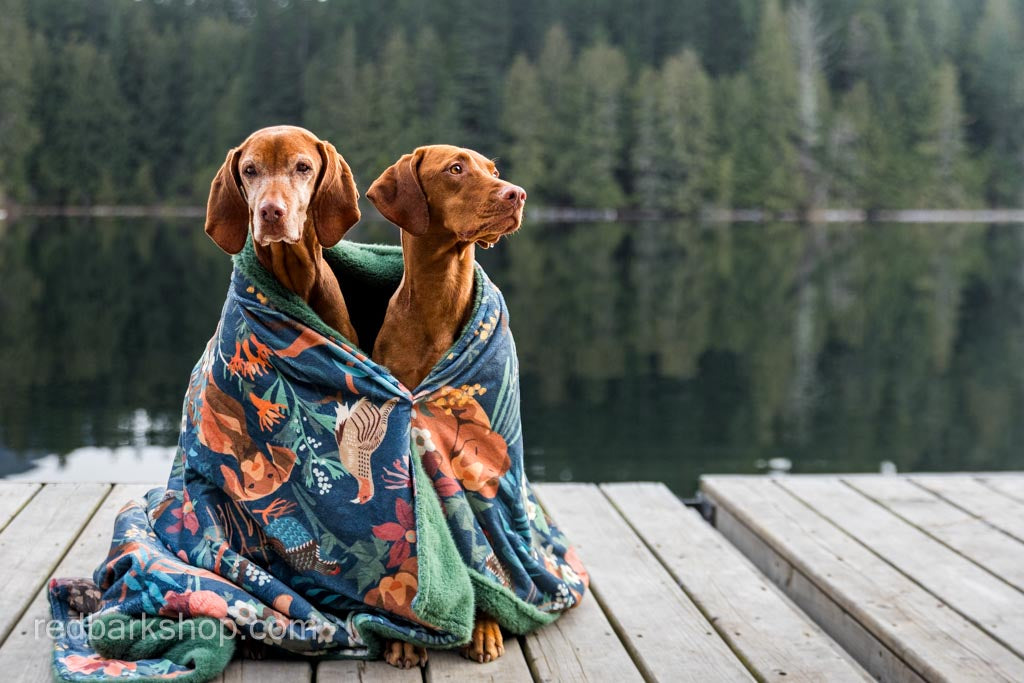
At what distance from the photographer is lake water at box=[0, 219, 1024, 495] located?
28.8ft

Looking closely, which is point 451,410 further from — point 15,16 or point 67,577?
point 15,16

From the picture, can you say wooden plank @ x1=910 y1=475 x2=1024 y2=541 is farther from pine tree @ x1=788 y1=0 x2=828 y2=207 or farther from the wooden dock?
pine tree @ x1=788 y1=0 x2=828 y2=207

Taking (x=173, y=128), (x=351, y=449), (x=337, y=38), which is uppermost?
(x=337, y=38)

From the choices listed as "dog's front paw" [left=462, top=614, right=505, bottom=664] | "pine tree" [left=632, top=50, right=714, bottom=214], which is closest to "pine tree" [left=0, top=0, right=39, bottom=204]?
"pine tree" [left=632, top=50, right=714, bottom=214]

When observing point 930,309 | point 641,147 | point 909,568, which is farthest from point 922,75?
point 909,568

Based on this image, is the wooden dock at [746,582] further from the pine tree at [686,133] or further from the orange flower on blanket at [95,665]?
the pine tree at [686,133]

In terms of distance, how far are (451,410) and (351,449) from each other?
0.27 m

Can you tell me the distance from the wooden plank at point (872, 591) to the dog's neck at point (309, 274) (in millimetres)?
1655

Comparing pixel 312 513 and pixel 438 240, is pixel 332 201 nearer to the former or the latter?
pixel 438 240

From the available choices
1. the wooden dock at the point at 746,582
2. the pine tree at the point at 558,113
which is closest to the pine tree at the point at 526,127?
the pine tree at the point at 558,113

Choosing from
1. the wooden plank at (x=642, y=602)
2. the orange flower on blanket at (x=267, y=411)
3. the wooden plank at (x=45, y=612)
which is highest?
the orange flower on blanket at (x=267, y=411)

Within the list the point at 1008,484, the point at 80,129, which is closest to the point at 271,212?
the point at 1008,484

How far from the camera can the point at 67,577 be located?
3.23 meters

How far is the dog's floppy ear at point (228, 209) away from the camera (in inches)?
106
